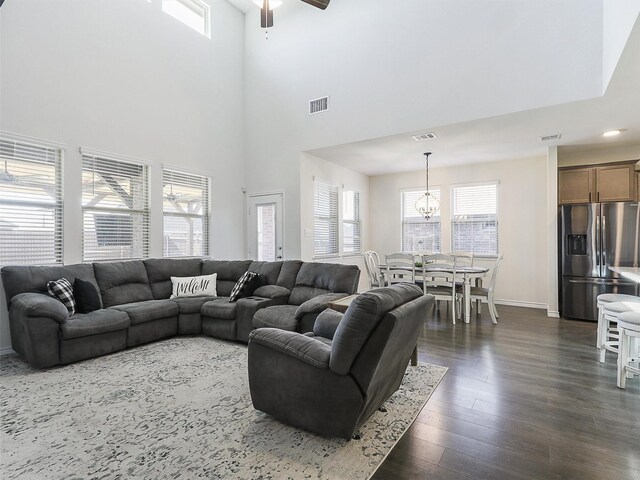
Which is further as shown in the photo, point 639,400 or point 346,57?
point 346,57

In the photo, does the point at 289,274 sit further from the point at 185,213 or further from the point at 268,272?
the point at 185,213

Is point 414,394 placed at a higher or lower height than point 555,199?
lower

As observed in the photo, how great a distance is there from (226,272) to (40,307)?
2.29 meters

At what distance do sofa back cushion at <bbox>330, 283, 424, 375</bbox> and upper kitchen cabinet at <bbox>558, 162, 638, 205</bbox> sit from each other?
5.09 m

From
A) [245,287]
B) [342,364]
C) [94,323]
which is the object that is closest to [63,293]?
[94,323]

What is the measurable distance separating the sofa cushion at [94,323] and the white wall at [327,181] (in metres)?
2.98

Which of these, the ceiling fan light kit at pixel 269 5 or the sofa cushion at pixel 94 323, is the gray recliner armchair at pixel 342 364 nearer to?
the sofa cushion at pixel 94 323

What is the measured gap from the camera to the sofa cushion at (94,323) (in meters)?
3.29

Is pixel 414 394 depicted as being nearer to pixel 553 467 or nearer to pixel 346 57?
pixel 553 467

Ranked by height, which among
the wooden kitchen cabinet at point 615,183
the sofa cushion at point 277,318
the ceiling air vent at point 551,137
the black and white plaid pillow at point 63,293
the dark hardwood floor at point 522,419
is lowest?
the dark hardwood floor at point 522,419

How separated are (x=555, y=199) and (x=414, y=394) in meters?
4.44

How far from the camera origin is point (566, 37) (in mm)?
3789

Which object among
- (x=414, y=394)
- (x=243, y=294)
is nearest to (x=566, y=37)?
(x=414, y=394)

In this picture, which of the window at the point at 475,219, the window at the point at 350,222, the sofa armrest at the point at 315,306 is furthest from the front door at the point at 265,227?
the window at the point at 475,219
